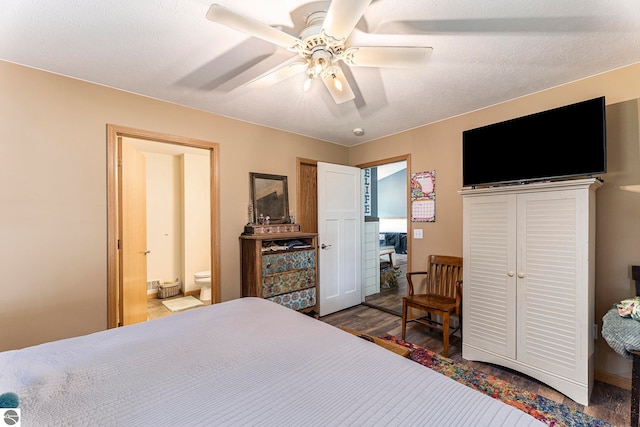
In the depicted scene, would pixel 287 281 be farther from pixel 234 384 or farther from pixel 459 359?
pixel 234 384

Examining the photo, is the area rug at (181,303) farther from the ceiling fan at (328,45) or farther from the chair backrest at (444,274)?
the ceiling fan at (328,45)

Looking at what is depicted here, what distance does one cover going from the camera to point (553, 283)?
204 centimetres

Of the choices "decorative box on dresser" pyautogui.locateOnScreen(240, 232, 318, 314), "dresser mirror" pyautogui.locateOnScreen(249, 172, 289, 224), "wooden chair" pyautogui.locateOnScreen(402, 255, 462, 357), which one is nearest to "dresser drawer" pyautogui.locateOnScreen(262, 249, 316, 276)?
"decorative box on dresser" pyautogui.locateOnScreen(240, 232, 318, 314)

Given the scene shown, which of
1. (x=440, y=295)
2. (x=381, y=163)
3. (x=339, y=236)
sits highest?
(x=381, y=163)

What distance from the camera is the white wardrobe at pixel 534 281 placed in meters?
1.92

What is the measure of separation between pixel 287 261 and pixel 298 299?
480 millimetres

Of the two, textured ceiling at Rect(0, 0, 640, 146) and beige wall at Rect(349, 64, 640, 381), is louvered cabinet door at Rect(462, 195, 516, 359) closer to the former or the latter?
beige wall at Rect(349, 64, 640, 381)

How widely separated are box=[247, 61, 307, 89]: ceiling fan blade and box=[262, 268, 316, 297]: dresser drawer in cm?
185

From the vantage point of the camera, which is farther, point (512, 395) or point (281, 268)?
point (281, 268)

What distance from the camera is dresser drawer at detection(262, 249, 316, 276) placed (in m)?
2.86

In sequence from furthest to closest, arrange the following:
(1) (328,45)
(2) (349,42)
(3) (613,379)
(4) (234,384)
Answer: (3) (613,379), (2) (349,42), (1) (328,45), (4) (234,384)

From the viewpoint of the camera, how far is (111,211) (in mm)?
2295

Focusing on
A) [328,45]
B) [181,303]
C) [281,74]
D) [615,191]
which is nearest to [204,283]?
Answer: [181,303]

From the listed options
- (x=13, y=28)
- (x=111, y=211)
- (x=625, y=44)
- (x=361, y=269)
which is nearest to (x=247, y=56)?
(x=13, y=28)
